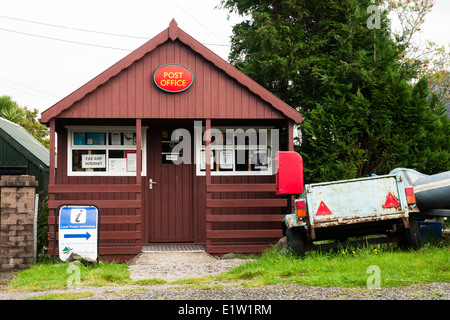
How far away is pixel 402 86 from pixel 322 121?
1881mm

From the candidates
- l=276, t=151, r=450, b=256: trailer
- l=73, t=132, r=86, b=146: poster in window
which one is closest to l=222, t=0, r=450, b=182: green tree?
l=276, t=151, r=450, b=256: trailer

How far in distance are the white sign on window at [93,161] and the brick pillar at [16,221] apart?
1.62m

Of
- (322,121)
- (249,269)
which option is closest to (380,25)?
(322,121)

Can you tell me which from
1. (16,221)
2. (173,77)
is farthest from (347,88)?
(16,221)

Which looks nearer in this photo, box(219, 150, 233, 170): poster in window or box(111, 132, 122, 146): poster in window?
box(111, 132, 122, 146): poster in window

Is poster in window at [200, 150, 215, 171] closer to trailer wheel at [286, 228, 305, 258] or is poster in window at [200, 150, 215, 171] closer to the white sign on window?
the white sign on window

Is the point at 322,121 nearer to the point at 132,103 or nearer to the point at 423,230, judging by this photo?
the point at 423,230

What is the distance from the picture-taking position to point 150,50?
10406 mm

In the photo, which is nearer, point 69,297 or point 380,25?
point 69,297

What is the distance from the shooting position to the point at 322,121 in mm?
11844

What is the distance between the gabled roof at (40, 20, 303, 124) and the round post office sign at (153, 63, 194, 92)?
0.45 metres

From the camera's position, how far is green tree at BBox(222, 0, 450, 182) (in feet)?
38.4

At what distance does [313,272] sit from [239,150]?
446 centimetres

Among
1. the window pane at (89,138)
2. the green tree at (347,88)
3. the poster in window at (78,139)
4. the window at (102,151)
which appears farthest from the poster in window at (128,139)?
the green tree at (347,88)
